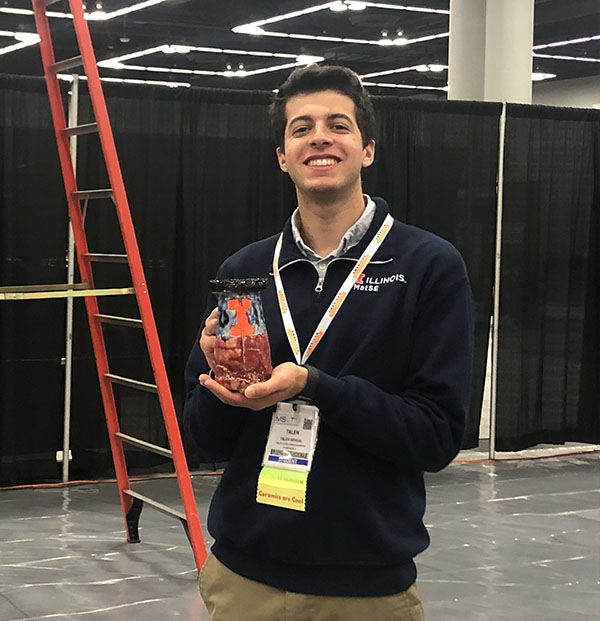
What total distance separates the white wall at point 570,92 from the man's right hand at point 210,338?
13307mm

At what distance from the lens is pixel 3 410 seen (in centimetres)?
523

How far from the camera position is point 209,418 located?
1.65m

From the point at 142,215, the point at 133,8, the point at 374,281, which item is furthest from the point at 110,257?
the point at 133,8

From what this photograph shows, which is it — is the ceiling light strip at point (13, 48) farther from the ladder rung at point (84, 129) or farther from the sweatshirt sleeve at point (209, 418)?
the sweatshirt sleeve at point (209, 418)

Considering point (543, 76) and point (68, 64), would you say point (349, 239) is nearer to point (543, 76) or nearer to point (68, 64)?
point (68, 64)

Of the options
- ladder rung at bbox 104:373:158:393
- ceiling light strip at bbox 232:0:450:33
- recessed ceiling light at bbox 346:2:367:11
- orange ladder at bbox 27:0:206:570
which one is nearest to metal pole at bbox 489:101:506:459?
orange ladder at bbox 27:0:206:570

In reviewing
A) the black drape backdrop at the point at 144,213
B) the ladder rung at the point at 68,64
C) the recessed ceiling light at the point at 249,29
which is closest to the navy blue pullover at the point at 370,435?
the ladder rung at the point at 68,64

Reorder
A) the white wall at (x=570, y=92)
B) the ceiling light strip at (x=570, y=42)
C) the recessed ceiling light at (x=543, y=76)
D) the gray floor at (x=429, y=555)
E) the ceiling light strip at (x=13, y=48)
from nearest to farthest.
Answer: the gray floor at (x=429, y=555) → the ceiling light strip at (x=13, y=48) → the ceiling light strip at (x=570, y=42) → the recessed ceiling light at (x=543, y=76) → the white wall at (x=570, y=92)

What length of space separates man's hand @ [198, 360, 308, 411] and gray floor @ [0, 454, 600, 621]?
2.19 metres

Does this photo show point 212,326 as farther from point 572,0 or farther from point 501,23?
point 572,0

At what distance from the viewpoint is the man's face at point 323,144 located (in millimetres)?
1624

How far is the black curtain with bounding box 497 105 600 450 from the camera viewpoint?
20.4ft

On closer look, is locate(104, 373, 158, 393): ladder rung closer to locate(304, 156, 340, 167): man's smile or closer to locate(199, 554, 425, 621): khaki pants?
locate(199, 554, 425, 621): khaki pants

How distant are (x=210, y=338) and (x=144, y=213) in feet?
12.8
